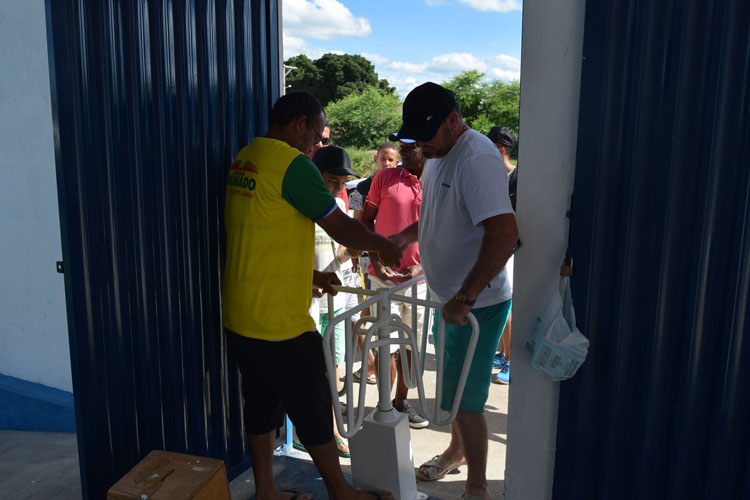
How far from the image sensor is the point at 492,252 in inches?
86.7

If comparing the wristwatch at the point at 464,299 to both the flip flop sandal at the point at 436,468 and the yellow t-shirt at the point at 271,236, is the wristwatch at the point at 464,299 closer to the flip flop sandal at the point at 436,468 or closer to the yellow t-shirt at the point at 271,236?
the yellow t-shirt at the point at 271,236

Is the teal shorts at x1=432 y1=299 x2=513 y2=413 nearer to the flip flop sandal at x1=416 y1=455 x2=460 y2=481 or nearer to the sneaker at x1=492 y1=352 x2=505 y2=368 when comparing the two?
the flip flop sandal at x1=416 y1=455 x2=460 y2=481

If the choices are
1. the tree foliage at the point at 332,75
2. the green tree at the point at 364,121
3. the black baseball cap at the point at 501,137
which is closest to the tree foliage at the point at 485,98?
the green tree at the point at 364,121

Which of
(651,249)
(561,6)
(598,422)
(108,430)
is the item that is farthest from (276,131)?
(598,422)

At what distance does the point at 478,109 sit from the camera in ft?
123

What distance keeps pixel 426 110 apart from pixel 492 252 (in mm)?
700

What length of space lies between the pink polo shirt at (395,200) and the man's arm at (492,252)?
1.67m

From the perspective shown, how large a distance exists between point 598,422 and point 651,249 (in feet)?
2.32

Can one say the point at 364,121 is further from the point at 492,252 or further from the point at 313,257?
the point at 492,252

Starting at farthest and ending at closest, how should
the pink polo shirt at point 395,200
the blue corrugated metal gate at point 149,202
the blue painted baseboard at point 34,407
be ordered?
the pink polo shirt at point 395,200 < the blue painted baseboard at point 34,407 < the blue corrugated metal gate at point 149,202

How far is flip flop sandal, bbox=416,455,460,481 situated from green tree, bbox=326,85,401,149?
33405 mm

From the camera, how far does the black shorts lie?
2.40m

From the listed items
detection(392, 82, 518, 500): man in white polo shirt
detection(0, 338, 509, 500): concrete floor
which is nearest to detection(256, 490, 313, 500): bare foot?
detection(0, 338, 509, 500): concrete floor

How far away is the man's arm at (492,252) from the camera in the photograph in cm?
219
